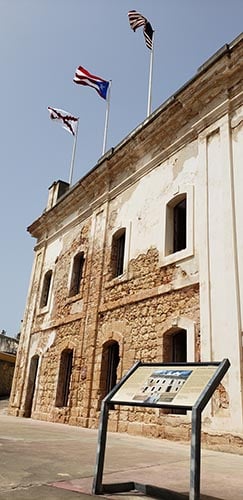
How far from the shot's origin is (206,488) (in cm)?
306

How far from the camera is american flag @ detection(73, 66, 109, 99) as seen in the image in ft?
43.3

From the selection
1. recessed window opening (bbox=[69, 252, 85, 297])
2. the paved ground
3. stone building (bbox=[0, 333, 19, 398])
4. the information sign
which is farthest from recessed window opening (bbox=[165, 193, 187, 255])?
stone building (bbox=[0, 333, 19, 398])

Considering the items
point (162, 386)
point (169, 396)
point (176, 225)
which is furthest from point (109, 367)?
point (169, 396)

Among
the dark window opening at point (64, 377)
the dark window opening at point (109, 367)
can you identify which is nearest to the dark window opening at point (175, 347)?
the dark window opening at point (109, 367)

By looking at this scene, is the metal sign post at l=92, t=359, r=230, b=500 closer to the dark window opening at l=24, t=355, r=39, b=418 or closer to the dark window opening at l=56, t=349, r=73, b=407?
the dark window opening at l=56, t=349, r=73, b=407

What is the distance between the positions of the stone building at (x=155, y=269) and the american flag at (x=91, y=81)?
3183 mm

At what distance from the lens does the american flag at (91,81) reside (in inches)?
520

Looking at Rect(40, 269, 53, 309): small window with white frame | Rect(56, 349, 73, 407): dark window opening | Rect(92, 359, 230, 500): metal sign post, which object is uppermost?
A: Rect(40, 269, 53, 309): small window with white frame

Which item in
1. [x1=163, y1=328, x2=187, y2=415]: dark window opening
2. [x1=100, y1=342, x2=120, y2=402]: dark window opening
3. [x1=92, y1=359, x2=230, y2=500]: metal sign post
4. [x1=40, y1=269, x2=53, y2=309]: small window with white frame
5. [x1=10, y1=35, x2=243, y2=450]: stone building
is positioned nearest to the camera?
[x1=92, y1=359, x2=230, y2=500]: metal sign post

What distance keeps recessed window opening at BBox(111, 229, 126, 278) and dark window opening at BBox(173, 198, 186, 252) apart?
74.5 inches

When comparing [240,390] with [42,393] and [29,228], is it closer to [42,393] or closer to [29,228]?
[42,393]

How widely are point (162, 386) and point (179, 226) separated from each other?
6553 mm

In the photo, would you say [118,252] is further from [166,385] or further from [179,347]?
[166,385]

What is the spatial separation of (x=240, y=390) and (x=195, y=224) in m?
3.39
